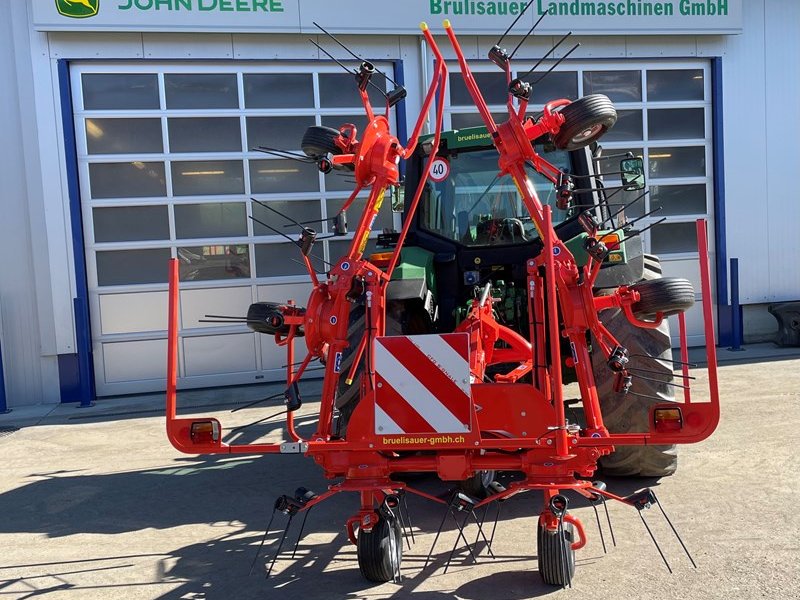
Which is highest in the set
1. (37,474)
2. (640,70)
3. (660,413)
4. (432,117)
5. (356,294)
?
(640,70)

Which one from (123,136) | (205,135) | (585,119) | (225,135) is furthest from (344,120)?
(585,119)

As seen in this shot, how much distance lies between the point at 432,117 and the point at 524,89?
509 centimetres

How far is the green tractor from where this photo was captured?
4.32 metres

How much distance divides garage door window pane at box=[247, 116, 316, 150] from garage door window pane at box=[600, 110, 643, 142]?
3.65 m

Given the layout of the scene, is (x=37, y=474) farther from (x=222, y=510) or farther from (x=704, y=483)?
(x=704, y=483)

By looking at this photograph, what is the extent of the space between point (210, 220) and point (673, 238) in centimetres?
559

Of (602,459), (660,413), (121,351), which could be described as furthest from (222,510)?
(121,351)

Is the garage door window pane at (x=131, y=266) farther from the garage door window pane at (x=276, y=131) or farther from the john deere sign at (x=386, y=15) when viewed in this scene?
the john deere sign at (x=386, y=15)

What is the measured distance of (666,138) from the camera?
31.7 feet

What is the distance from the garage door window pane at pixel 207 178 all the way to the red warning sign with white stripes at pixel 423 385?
232 inches

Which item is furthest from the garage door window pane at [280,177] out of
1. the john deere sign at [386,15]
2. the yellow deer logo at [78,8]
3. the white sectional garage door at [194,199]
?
the yellow deer logo at [78,8]

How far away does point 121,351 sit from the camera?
855cm

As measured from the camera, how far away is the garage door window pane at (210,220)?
8688mm

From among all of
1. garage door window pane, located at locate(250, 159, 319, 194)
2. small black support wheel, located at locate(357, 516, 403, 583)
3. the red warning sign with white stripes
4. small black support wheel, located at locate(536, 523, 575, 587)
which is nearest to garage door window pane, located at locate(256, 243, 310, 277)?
garage door window pane, located at locate(250, 159, 319, 194)
